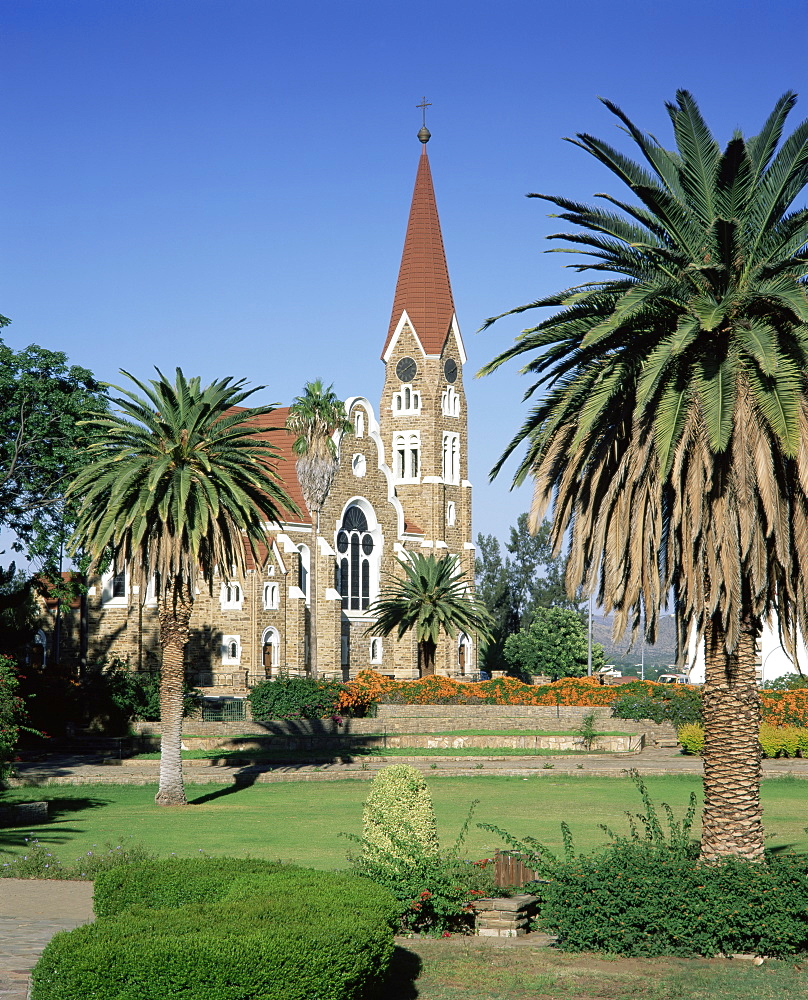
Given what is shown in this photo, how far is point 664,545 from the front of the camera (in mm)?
13742

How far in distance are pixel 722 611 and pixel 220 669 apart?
45419 mm

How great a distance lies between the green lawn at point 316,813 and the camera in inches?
736

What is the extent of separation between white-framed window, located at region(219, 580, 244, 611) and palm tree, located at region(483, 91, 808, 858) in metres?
43.6

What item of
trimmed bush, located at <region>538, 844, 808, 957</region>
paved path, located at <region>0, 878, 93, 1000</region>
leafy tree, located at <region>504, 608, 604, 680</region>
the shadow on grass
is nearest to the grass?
the shadow on grass

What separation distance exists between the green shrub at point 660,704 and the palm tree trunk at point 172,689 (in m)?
18.7

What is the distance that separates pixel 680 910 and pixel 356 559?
175 ft

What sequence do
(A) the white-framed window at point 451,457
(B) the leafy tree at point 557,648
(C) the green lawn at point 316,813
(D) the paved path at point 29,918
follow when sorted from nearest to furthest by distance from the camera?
(D) the paved path at point 29,918 < (C) the green lawn at point 316,813 < (A) the white-framed window at point 451,457 < (B) the leafy tree at point 557,648

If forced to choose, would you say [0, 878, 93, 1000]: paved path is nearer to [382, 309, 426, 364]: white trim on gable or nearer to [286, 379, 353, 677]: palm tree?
[286, 379, 353, 677]: palm tree

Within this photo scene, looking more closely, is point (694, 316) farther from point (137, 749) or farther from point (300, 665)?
point (300, 665)

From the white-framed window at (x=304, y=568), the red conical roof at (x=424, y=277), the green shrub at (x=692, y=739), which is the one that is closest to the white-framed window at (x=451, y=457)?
the red conical roof at (x=424, y=277)

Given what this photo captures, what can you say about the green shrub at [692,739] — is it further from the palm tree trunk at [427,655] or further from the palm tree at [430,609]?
the palm tree trunk at [427,655]

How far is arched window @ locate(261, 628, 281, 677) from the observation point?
5641 cm

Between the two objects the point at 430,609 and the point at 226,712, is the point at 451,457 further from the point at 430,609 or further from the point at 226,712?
the point at 226,712

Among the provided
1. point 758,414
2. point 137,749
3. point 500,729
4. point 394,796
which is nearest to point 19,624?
point 137,749
